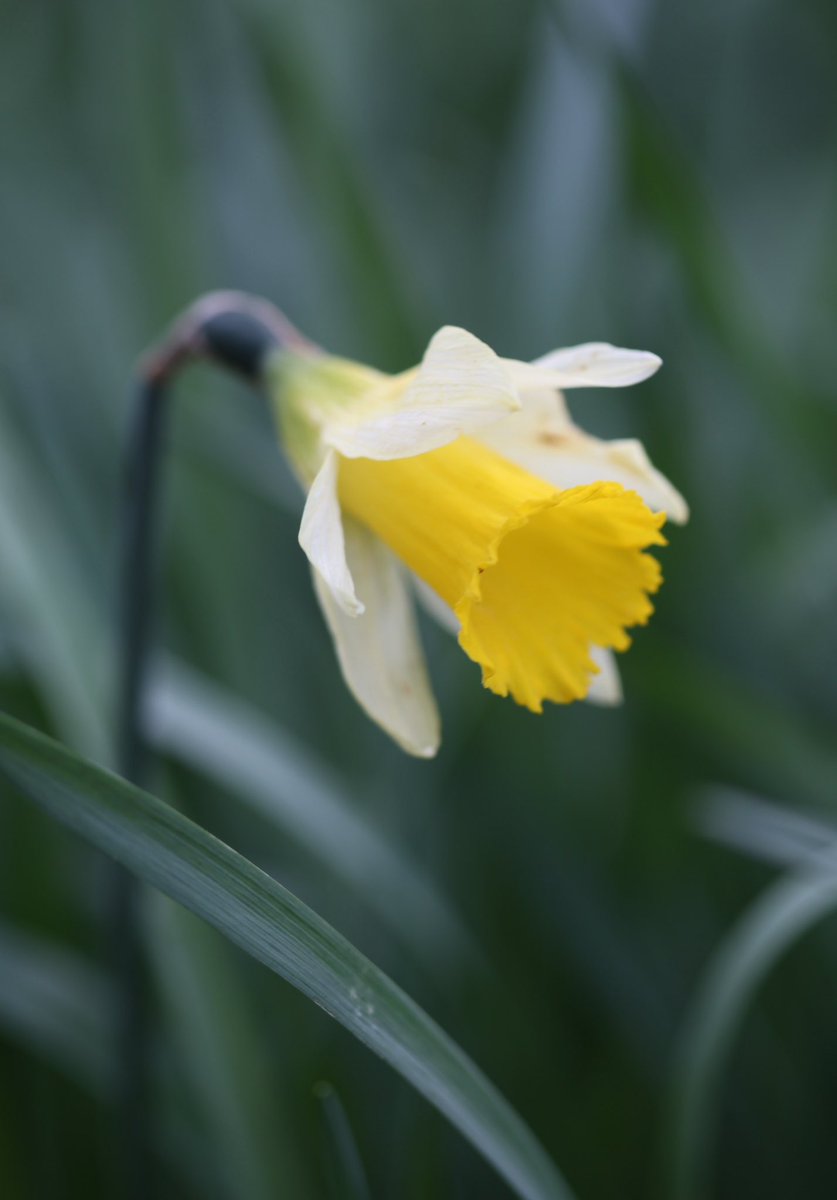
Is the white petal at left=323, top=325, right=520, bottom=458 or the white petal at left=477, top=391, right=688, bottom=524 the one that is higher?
the white petal at left=323, top=325, right=520, bottom=458


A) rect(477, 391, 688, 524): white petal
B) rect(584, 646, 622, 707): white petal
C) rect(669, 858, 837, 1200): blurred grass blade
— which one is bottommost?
rect(669, 858, 837, 1200): blurred grass blade

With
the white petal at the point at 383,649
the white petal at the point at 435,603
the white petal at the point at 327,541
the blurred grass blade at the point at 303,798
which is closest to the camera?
the white petal at the point at 327,541

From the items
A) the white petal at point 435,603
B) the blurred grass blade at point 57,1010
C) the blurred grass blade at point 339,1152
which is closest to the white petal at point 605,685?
the white petal at point 435,603

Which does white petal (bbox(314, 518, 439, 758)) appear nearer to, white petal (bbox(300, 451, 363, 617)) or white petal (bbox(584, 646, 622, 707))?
white petal (bbox(300, 451, 363, 617))

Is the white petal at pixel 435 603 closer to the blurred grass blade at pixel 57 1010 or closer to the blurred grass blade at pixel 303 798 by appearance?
the blurred grass blade at pixel 303 798

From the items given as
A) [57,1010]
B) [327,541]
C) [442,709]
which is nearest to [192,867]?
[327,541]

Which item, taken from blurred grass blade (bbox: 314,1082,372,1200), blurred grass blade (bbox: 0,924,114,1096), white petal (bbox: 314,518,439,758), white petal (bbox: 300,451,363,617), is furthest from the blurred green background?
white petal (bbox: 300,451,363,617)
